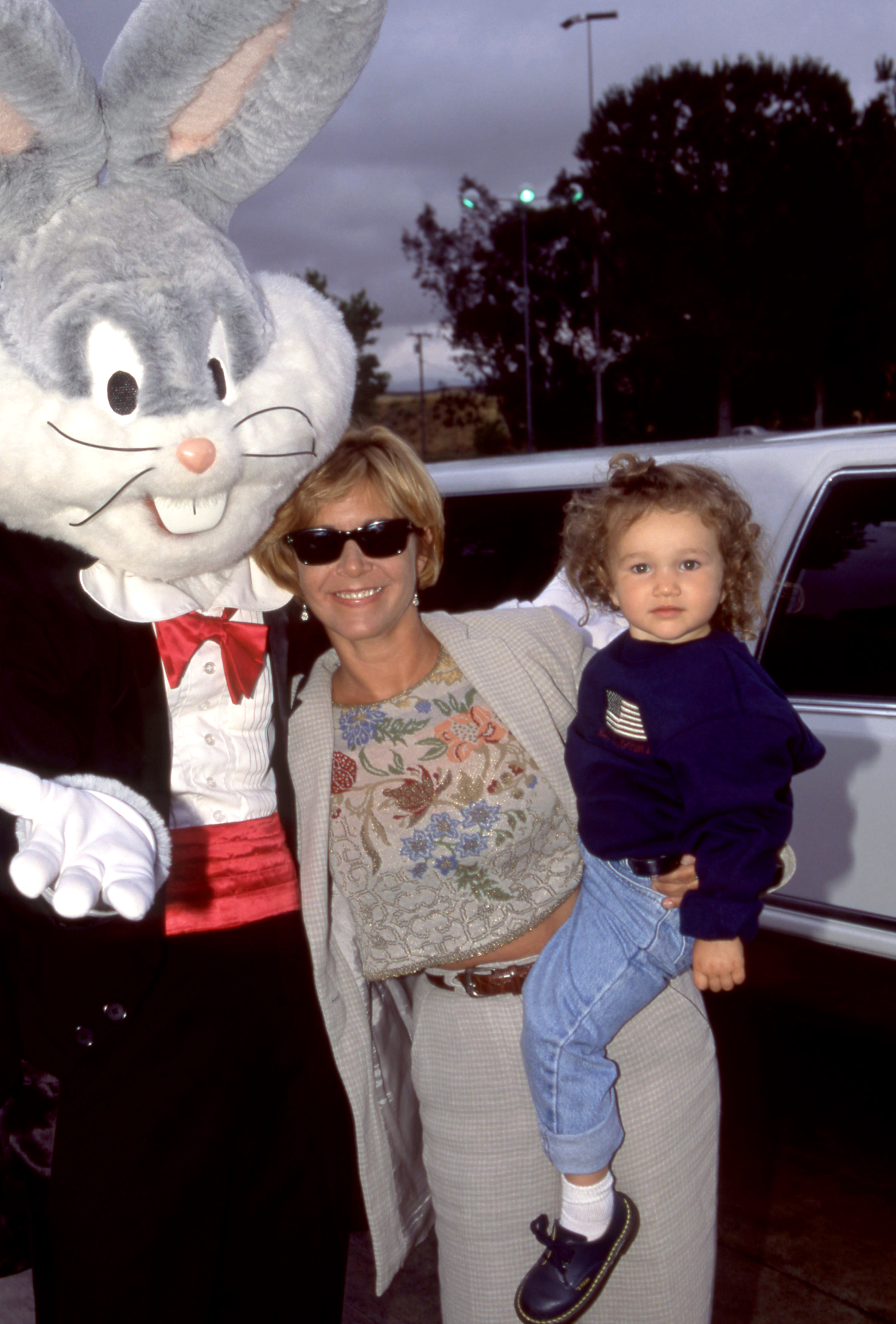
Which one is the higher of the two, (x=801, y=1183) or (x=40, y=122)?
(x=40, y=122)

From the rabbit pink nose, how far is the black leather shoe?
137 cm

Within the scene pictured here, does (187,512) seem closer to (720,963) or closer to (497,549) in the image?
(720,963)

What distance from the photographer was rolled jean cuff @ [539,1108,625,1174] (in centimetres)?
193

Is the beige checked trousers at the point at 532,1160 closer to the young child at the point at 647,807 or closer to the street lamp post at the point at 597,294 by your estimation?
the young child at the point at 647,807

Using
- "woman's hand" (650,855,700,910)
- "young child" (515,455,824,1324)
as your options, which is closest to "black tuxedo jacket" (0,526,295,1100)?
"young child" (515,455,824,1324)

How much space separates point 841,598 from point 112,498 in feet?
6.76

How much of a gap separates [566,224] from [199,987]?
38.3 meters

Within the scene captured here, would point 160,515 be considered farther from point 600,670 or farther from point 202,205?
point 600,670

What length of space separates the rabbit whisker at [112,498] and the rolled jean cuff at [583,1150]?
1240 millimetres

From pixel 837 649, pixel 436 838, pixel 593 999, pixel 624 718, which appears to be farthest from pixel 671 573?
pixel 837 649

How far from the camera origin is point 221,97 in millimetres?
1861

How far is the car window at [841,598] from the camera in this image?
10.1 ft

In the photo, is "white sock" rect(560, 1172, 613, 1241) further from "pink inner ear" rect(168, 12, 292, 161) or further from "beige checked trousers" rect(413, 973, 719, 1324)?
"pink inner ear" rect(168, 12, 292, 161)

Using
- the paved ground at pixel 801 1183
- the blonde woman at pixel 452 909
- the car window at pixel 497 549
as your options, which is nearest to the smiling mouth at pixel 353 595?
the blonde woman at pixel 452 909
